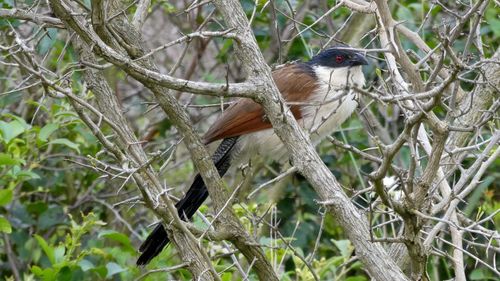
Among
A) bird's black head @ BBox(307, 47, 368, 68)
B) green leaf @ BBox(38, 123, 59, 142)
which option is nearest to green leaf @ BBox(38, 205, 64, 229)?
green leaf @ BBox(38, 123, 59, 142)

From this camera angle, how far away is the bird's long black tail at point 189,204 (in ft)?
9.48

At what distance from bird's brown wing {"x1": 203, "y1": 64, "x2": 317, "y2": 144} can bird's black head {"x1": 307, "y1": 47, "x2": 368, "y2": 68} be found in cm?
11

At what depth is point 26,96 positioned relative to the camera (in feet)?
14.2

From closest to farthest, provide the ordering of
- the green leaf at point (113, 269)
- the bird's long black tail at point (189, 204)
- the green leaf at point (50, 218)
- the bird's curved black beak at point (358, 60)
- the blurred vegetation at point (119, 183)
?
the bird's long black tail at point (189, 204), the green leaf at point (113, 269), the blurred vegetation at point (119, 183), the bird's curved black beak at point (358, 60), the green leaf at point (50, 218)

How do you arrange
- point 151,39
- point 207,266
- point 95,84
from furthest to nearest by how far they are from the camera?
point 151,39
point 95,84
point 207,266

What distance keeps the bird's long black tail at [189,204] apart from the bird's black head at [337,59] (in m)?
0.59

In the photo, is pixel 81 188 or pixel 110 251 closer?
pixel 110 251

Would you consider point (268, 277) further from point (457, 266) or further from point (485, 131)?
point (485, 131)

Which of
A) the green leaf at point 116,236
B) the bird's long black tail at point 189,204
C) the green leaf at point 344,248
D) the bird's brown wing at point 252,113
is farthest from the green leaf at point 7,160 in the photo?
the green leaf at point 344,248

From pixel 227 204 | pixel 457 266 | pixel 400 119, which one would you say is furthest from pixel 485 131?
pixel 227 204

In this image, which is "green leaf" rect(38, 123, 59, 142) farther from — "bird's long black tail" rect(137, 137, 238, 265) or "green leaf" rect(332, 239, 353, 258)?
"green leaf" rect(332, 239, 353, 258)

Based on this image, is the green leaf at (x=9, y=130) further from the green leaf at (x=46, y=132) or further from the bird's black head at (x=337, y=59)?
the bird's black head at (x=337, y=59)

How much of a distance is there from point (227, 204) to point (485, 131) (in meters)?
1.92

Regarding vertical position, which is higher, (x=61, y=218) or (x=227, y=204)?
(x=227, y=204)
